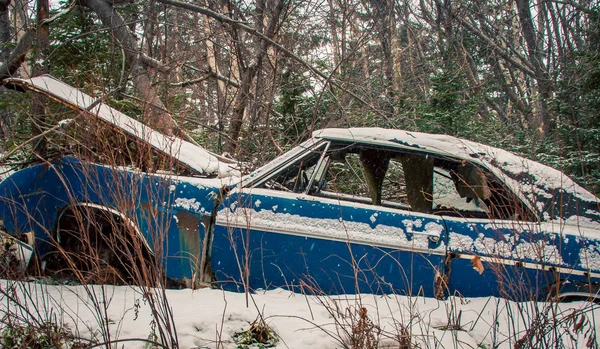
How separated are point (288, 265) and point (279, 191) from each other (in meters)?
0.57

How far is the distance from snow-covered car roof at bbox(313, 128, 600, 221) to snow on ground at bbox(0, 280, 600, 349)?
699 millimetres

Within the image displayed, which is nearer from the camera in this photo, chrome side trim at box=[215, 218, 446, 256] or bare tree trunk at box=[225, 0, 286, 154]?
chrome side trim at box=[215, 218, 446, 256]

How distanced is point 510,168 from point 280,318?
203 cm

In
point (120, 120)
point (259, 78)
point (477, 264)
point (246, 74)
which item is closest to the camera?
point (477, 264)

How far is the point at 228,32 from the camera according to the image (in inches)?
298


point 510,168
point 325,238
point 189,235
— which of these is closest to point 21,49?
point 189,235

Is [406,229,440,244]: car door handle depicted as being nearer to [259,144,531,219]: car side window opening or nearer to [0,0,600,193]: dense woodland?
[259,144,531,219]: car side window opening

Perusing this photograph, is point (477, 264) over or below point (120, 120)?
below

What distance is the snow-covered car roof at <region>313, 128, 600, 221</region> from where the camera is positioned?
3.14 metres

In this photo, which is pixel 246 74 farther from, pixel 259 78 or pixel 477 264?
pixel 477 264

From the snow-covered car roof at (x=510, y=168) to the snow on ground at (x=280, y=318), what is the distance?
2.29 feet

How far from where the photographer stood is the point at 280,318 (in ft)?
8.89

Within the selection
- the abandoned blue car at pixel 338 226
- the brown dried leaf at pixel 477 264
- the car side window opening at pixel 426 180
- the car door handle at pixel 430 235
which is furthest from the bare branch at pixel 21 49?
the brown dried leaf at pixel 477 264

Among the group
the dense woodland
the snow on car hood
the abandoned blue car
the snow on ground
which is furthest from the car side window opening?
the dense woodland
